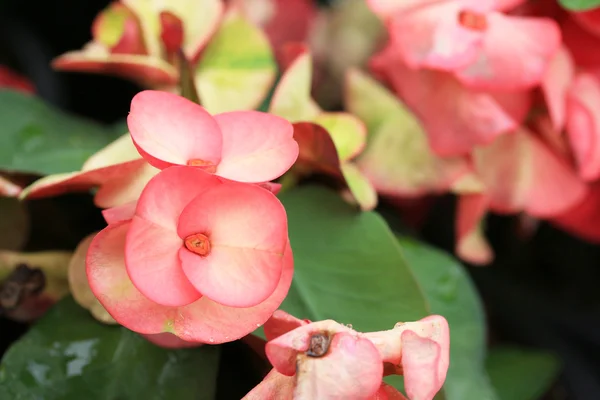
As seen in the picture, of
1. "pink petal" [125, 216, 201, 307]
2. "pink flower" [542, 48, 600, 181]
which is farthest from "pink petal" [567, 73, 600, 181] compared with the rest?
"pink petal" [125, 216, 201, 307]

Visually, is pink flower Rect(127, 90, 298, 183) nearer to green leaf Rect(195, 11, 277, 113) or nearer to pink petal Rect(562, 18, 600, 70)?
green leaf Rect(195, 11, 277, 113)

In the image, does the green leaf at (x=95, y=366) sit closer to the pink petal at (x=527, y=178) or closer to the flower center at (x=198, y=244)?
the flower center at (x=198, y=244)

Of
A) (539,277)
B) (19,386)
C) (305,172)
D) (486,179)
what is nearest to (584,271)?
(539,277)

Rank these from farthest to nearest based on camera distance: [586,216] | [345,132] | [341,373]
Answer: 1. [586,216]
2. [345,132]
3. [341,373]

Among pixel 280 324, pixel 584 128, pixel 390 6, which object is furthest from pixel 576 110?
pixel 280 324

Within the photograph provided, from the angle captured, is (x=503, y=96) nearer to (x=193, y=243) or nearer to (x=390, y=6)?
(x=390, y=6)

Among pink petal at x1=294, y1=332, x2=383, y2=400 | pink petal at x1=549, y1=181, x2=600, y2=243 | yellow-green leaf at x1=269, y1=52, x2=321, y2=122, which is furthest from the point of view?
pink petal at x1=549, y1=181, x2=600, y2=243

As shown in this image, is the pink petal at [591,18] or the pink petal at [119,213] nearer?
the pink petal at [119,213]

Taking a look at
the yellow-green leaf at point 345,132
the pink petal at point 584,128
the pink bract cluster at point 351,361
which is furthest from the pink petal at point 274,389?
the pink petal at point 584,128
